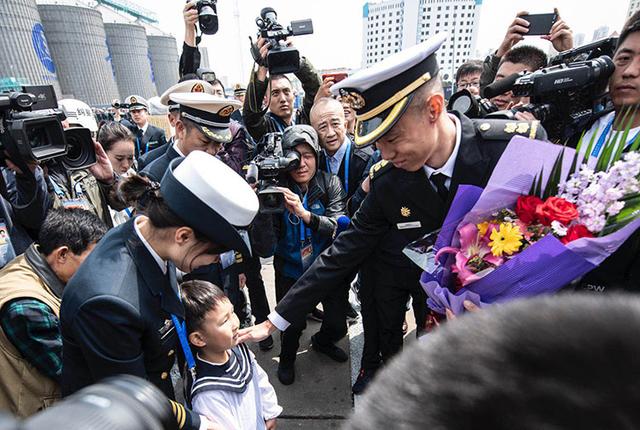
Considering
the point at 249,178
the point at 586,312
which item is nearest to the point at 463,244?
the point at 586,312

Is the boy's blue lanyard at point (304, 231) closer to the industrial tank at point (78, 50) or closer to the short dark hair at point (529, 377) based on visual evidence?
the short dark hair at point (529, 377)

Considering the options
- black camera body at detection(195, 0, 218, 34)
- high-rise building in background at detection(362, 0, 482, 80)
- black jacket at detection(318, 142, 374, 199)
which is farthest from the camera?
high-rise building in background at detection(362, 0, 482, 80)

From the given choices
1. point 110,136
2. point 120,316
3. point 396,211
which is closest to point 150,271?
point 120,316

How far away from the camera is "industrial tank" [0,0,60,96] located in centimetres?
2362

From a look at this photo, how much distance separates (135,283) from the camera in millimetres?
1315

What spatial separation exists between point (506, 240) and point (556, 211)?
0.18 metres

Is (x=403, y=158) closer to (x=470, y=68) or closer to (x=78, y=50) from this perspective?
(x=470, y=68)

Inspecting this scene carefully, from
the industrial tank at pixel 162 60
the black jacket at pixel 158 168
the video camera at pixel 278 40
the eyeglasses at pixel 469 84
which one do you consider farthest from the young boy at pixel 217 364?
the industrial tank at pixel 162 60

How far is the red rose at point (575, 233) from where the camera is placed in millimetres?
1122

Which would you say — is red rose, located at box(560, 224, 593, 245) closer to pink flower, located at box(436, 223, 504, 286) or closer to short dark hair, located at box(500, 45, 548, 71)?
pink flower, located at box(436, 223, 504, 286)

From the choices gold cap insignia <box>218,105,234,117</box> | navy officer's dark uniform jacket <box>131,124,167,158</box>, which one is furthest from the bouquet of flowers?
navy officer's dark uniform jacket <box>131,124,167,158</box>

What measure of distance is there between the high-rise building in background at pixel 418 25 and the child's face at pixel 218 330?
6009 centimetres

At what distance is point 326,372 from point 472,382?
2.80m

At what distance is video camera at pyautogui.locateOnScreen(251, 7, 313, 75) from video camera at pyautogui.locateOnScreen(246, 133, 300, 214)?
102 centimetres
